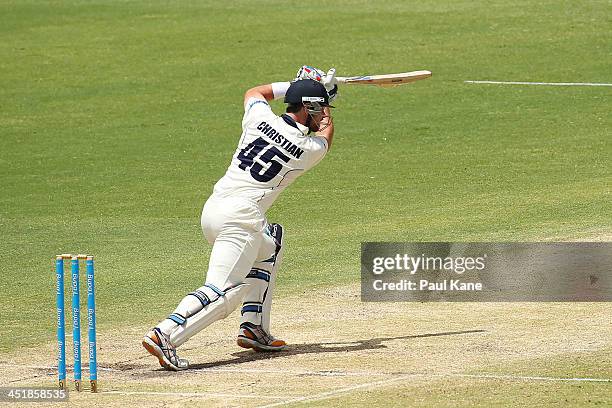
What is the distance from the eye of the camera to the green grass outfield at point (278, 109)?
13523 millimetres

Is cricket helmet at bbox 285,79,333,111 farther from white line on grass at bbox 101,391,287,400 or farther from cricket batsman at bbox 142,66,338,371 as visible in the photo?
white line on grass at bbox 101,391,287,400

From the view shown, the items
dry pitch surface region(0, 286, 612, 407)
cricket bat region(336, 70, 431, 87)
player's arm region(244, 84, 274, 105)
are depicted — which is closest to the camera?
dry pitch surface region(0, 286, 612, 407)

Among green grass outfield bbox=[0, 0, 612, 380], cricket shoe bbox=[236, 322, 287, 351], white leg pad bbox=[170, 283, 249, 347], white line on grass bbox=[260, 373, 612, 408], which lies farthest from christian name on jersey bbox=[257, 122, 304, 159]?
green grass outfield bbox=[0, 0, 612, 380]

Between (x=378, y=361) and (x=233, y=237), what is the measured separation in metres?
1.34

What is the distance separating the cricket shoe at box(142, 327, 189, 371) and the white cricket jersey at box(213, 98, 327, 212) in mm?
1190

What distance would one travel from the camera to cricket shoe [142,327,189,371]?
8.80 meters

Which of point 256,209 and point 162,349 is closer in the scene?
point 162,349

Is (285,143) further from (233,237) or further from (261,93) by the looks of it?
(233,237)

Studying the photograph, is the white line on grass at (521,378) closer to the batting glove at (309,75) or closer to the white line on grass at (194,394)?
the white line on grass at (194,394)

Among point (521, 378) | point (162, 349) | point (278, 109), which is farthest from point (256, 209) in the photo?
point (278, 109)

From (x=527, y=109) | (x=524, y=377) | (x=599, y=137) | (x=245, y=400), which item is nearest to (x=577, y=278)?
(x=524, y=377)

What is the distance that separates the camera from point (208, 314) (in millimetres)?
9055

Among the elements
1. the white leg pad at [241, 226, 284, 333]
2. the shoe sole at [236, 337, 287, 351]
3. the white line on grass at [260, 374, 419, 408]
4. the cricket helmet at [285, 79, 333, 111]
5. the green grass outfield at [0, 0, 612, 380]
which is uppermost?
the green grass outfield at [0, 0, 612, 380]

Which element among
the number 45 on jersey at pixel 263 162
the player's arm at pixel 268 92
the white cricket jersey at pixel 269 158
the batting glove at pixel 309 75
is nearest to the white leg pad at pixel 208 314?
the white cricket jersey at pixel 269 158
